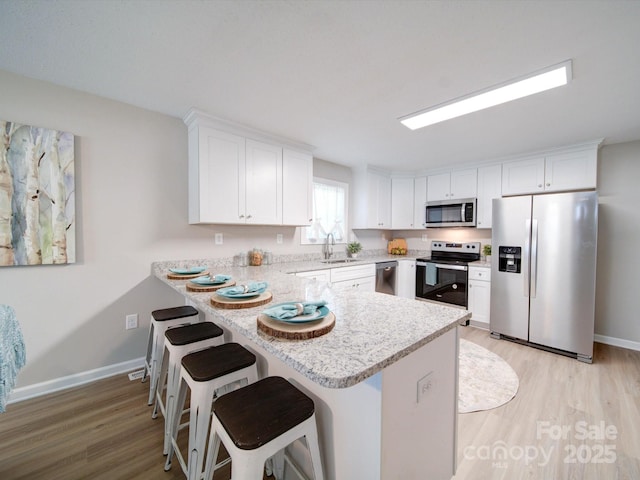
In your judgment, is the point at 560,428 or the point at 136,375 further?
the point at 136,375

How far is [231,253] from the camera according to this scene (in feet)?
9.51

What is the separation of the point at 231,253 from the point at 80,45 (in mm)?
1939

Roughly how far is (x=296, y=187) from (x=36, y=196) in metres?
2.19

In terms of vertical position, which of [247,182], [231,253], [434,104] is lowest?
[231,253]

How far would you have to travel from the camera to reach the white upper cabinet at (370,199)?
4.12 meters

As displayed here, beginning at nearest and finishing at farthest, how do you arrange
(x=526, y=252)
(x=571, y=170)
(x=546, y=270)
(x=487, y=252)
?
1. (x=546, y=270)
2. (x=526, y=252)
3. (x=571, y=170)
4. (x=487, y=252)

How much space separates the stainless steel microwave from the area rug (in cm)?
184

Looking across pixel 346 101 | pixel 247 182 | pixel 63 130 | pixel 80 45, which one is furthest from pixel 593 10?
pixel 63 130

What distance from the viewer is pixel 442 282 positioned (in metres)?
3.72

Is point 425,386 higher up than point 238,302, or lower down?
Answer: lower down

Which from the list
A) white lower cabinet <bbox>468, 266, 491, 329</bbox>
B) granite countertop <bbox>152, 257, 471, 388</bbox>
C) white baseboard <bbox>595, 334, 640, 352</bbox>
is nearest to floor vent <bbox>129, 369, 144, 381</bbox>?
granite countertop <bbox>152, 257, 471, 388</bbox>

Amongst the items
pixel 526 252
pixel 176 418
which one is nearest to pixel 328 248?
pixel 526 252

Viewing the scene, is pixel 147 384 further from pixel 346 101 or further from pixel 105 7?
pixel 346 101

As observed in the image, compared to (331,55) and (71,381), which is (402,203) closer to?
(331,55)
